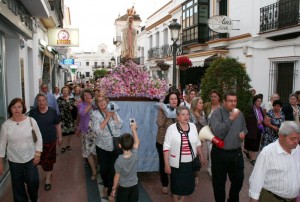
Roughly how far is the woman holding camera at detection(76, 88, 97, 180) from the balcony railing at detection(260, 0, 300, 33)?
754 cm

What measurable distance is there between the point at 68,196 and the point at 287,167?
3729 millimetres

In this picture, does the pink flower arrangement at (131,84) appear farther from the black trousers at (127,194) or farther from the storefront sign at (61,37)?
the storefront sign at (61,37)

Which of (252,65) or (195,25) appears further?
(195,25)

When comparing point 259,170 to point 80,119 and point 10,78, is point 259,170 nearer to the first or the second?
point 80,119

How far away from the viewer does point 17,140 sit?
4445mm

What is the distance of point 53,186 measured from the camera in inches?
235

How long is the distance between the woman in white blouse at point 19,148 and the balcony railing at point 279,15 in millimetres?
9380

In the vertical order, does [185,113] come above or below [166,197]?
above

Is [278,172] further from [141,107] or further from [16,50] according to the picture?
[16,50]

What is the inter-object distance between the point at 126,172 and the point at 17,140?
1.62m

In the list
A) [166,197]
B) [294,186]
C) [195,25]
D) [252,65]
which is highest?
[195,25]

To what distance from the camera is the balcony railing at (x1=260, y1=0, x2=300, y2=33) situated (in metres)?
10.9

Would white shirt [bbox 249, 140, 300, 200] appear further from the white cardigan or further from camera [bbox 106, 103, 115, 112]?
camera [bbox 106, 103, 115, 112]

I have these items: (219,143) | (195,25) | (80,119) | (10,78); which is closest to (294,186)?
(219,143)
